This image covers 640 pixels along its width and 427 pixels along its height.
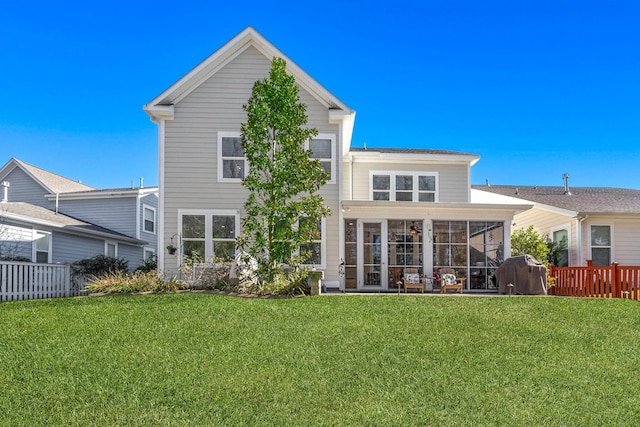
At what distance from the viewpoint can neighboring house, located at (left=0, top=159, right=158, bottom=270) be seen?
19875 mm

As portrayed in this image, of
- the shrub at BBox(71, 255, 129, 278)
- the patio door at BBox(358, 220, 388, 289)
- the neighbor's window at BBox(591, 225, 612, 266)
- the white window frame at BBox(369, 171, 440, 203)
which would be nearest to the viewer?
the patio door at BBox(358, 220, 388, 289)

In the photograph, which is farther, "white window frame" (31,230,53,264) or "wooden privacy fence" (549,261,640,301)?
"white window frame" (31,230,53,264)

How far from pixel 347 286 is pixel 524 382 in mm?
9779

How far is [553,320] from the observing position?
9594 millimetres

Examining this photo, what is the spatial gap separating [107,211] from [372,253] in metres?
13.4

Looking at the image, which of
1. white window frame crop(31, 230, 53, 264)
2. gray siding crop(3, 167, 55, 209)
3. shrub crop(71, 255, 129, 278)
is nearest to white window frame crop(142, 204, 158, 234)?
gray siding crop(3, 167, 55, 209)

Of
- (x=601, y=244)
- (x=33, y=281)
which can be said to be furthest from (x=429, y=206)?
(x=33, y=281)

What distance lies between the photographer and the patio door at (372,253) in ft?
53.1

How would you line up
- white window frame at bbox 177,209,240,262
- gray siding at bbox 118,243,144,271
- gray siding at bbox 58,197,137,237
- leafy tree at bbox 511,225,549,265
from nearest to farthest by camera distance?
white window frame at bbox 177,209,240,262, leafy tree at bbox 511,225,549,265, gray siding at bbox 118,243,144,271, gray siding at bbox 58,197,137,237

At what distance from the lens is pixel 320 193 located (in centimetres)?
1534

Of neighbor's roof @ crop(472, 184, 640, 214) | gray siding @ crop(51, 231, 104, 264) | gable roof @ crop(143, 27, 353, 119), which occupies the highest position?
gable roof @ crop(143, 27, 353, 119)

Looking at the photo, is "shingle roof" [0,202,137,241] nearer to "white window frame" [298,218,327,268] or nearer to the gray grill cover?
"white window frame" [298,218,327,268]

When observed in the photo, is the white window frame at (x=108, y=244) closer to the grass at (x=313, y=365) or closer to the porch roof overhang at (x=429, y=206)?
the porch roof overhang at (x=429, y=206)

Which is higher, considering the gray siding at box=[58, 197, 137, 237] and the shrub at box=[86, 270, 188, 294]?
the gray siding at box=[58, 197, 137, 237]
